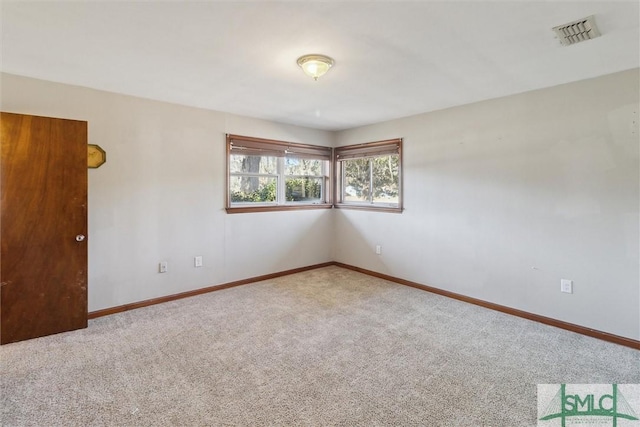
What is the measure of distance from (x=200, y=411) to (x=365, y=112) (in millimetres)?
3610

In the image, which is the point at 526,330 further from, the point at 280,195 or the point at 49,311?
the point at 49,311

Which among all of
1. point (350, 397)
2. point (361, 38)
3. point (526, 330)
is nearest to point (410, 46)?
point (361, 38)

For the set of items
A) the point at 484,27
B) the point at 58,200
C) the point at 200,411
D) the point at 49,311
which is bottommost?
the point at 200,411

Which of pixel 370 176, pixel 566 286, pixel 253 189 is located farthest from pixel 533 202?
pixel 253 189

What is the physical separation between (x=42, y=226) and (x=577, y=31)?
4.37 m

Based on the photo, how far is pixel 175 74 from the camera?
2854 millimetres

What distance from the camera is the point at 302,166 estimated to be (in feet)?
17.3

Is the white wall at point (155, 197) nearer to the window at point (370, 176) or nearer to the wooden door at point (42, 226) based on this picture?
the wooden door at point (42, 226)

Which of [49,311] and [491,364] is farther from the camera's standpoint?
[49,311]

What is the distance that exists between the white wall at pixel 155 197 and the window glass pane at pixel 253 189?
26 cm

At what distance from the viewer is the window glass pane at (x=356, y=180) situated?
5168 mm

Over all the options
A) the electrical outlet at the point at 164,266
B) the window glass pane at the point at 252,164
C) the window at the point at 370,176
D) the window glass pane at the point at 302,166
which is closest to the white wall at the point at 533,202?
the window at the point at 370,176

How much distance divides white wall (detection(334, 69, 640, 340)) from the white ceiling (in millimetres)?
333

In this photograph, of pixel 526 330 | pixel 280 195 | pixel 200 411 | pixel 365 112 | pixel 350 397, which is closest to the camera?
pixel 200 411
